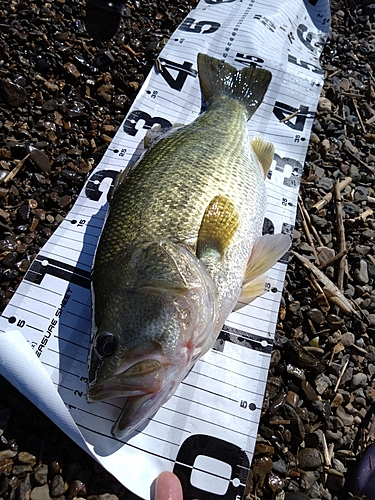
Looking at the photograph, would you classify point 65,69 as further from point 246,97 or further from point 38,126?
point 246,97

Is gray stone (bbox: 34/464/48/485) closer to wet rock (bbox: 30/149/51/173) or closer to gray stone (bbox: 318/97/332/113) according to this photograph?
wet rock (bbox: 30/149/51/173)

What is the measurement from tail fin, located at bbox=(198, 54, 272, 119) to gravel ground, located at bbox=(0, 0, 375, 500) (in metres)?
0.69

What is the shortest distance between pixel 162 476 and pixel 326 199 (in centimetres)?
249

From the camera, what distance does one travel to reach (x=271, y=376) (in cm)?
259

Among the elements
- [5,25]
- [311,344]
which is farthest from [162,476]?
[5,25]

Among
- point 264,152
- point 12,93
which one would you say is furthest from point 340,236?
point 12,93

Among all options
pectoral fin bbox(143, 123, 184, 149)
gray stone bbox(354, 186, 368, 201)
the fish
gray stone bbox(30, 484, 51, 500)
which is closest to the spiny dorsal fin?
the fish

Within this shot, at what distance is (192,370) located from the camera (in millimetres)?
2465

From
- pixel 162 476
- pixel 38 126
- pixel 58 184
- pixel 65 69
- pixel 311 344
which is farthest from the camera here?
pixel 65 69

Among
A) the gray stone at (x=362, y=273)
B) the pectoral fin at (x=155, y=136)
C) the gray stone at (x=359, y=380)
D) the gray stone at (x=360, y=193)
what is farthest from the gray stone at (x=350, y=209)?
the pectoral fin at (x=155, y=136)

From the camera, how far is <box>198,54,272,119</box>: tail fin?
3.38 meters

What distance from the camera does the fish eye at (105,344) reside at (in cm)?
188

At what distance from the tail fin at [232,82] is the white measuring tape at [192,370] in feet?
1.01

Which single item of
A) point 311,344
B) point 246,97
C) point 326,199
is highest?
point 246,97
